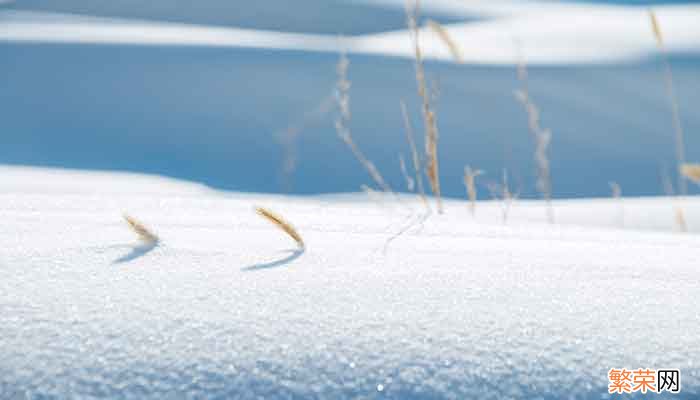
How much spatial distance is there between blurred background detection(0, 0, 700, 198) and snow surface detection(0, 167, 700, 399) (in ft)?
5.78

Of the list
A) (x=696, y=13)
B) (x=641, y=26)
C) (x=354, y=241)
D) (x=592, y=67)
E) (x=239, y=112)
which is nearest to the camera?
(x=354, y=241)

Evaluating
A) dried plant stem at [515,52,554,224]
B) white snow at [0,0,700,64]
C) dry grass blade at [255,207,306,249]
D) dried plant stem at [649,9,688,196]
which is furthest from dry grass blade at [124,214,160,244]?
white snow at [0,0,700,64]

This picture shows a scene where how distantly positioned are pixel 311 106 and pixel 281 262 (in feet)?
8.55

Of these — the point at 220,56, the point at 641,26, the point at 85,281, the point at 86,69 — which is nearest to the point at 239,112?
the point at 220,56

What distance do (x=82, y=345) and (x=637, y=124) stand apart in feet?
11.5

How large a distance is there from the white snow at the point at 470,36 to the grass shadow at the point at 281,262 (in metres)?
3.14

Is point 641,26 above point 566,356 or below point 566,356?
above

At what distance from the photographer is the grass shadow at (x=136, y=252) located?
883 mm

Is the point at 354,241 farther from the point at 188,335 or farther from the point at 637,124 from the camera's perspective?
the point at 637,124

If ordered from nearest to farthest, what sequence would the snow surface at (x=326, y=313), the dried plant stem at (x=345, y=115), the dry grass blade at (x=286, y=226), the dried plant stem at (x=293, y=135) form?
1. the snow surface at (x=326, y=313)
2. the dry grass blade at (x=286, y=226)
3. the dried plant stem at (x=345, y=115)
4. the dried plant stem at (x=293, y=135)

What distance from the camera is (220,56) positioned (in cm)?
388

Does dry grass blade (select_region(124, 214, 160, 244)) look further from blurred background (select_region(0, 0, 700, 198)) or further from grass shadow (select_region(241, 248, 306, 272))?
blurred background (select_region(0, 0, 700, 198))
